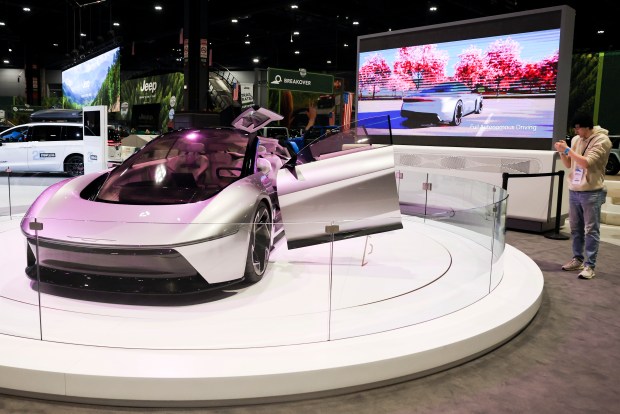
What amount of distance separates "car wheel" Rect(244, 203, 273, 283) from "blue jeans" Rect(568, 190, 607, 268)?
3.05 m

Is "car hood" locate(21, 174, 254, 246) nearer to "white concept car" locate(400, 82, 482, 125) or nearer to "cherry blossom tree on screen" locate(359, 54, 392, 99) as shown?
"white concept car" locate(400, 82, 482, 125)

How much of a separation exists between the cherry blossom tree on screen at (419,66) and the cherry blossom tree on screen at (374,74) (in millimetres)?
283

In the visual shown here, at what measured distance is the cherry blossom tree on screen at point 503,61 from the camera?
764cm

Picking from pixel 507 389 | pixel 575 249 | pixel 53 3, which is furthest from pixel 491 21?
pixel 53 3

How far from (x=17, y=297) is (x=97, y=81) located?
14.9 meters

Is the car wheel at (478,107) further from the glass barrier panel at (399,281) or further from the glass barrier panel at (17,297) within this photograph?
the glass barrier panel at (17,297)

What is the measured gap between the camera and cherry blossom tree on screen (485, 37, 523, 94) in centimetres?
764

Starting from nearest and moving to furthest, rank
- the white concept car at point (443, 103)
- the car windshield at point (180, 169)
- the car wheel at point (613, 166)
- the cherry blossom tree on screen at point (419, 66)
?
the car windshield at point (180, 169), the white concept car at point (443, 103), the cherry blossom tree on screen at point (419, 66), the car wheel at point (613, 166)

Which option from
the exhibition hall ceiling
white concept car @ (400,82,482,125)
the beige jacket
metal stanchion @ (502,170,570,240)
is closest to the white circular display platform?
the beige jacket

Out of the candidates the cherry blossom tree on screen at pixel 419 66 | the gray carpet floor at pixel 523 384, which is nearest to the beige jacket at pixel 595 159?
the gray carpet floor at pixel 523 384

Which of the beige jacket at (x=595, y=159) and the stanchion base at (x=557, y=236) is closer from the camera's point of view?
the beige jacket at (x=595, y=159)

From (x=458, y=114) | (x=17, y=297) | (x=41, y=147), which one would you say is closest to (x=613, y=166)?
(x=458, y=114)

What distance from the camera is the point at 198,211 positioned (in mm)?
3430

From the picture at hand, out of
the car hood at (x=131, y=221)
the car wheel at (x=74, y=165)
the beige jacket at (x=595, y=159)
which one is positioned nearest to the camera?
the car hood at (x=131, y=221)
